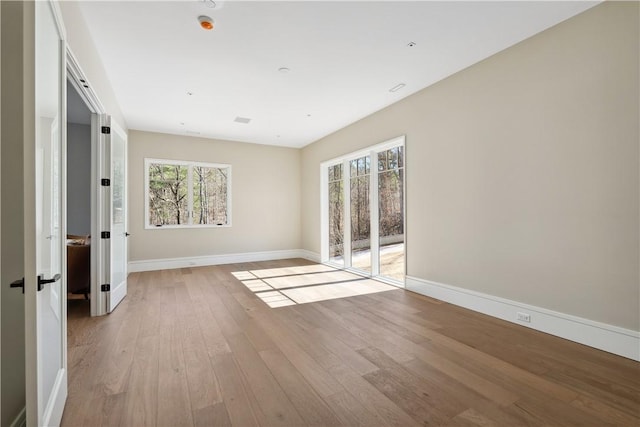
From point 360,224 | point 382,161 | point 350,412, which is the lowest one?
point 350,412

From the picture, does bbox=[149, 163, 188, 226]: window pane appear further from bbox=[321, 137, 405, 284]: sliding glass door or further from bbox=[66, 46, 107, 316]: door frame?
bbox=[321, 137, 405, 284]: sliding glass door

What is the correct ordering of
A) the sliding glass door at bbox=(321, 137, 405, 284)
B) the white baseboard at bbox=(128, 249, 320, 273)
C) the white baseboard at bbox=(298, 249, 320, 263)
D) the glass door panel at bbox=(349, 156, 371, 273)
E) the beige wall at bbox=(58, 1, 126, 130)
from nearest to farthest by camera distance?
the beige wall at bbox=(58, 1, 126, 130)
the sliding glass door at bbox=(321, 137, 405, 284)
the glass door panel at bbox=(349, 156, 371, 273)
the white baseboard at bbox=(128, 249, 320, 273)
the white baseboard at bbox=(298, 249, 320, 263)

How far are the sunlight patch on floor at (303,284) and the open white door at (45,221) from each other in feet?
7.79

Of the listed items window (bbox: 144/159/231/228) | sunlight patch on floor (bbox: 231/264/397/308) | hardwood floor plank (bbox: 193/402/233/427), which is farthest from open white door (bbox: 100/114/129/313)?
hardwood floor plank (bbox: 193/402/233/427)

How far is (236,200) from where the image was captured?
7047 millimetres

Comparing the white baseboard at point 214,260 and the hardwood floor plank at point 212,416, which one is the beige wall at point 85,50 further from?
the white baseboard at point 214,260

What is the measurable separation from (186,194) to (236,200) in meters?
1.10

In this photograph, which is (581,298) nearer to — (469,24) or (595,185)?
(595,185)

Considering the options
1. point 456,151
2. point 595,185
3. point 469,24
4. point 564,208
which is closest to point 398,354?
point 564,208

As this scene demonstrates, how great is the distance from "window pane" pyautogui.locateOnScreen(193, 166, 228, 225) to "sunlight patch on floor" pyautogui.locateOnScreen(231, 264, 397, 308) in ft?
5.59

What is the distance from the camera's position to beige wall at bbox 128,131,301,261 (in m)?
6.08

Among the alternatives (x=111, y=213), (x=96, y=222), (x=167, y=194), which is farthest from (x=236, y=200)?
(x=96, y=222)

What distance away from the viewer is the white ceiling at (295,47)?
2.59 metres

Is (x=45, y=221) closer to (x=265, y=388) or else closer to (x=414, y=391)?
(x=265, y=388)
